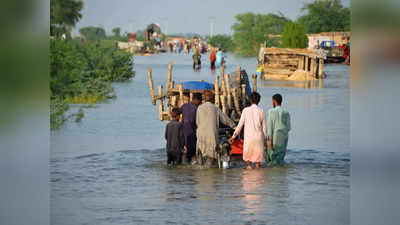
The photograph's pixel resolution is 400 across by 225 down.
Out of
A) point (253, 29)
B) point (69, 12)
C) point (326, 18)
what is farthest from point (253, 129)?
point (253, 29)

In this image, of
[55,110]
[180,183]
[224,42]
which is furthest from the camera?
[224,42]

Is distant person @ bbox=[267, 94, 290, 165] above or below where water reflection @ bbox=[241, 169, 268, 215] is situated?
above

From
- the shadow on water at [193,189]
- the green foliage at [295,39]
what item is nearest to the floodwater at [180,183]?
the shadow on water at [193,189]

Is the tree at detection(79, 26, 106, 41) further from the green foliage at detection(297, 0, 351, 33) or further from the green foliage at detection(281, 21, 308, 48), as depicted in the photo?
the green foliage at detection(281, 21, 308, 48)

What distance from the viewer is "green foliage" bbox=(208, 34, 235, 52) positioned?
3162 inches

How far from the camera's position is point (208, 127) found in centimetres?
1053

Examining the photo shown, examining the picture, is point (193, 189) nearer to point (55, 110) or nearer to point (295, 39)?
point (55, 110)

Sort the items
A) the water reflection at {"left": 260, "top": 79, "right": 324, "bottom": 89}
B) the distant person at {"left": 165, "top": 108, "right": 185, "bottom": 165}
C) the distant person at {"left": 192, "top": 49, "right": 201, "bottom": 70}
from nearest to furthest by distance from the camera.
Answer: the distant person at {"left": 165, "top": 108, "right": 185, "bottom": 165}
the water reflection at {"left": 260, "top": 79, "right": 324, "bottom": 89}
the distant person at {"left": 192, "top": 49, "right": 201, "bottom": 70}

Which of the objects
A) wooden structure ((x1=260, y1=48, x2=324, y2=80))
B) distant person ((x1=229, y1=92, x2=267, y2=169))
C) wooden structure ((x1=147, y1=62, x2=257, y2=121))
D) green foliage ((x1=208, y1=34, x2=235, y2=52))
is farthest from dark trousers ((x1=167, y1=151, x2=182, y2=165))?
green foliage ((x1=208, y1=34, x2=235, y2=52))

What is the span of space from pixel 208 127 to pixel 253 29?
5978 centimetres

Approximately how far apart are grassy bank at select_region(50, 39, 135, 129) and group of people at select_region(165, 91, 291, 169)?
235 inches

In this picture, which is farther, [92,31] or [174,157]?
[92,31]

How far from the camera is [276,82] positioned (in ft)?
105
